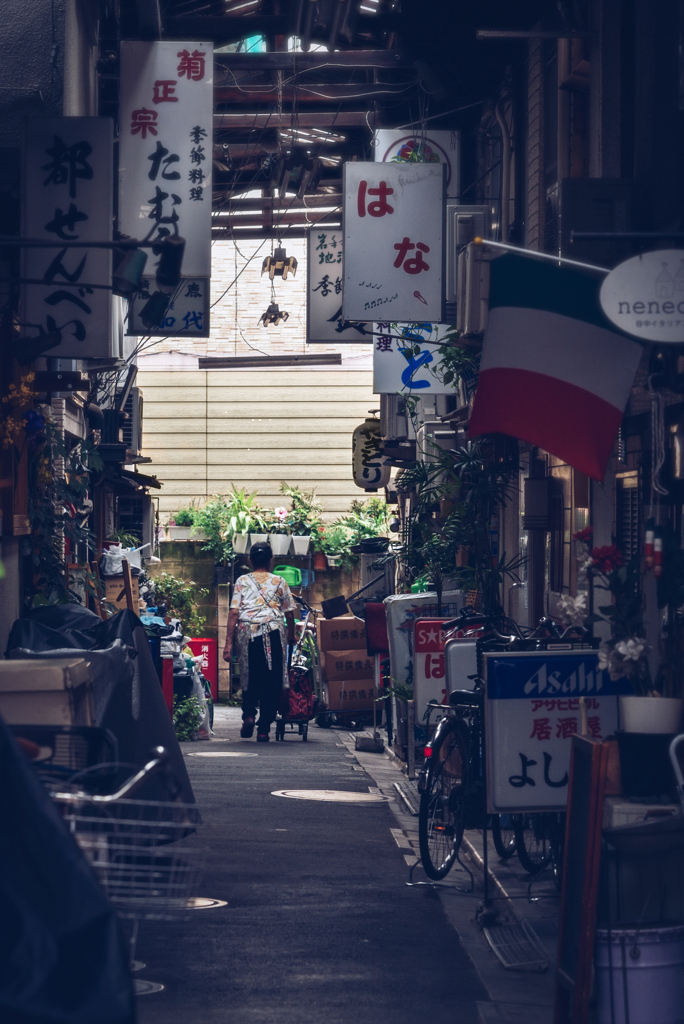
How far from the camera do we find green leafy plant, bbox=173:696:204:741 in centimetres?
1579

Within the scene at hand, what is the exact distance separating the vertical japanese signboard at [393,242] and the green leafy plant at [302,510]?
12783 mm

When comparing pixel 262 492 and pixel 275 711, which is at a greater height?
pixel 262 492

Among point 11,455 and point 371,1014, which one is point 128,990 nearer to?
point 371,1014

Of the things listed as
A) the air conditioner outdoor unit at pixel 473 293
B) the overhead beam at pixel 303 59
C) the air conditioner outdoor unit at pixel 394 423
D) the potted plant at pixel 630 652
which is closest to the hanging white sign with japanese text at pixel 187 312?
the overhead beam at pixel 303 59

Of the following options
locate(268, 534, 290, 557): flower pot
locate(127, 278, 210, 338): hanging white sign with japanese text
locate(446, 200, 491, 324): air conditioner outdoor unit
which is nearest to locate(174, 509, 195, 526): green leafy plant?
locate(268, 534, 290, 557): flower pot

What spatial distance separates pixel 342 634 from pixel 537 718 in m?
10.5

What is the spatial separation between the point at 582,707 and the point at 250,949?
2.26 m

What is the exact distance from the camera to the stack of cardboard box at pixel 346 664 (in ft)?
56.1

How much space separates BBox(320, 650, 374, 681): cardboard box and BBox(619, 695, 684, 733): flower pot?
11481mm

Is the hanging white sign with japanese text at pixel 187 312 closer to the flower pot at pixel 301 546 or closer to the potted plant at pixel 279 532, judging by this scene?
the potted plant at pixel 279 532

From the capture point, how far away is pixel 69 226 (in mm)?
8875

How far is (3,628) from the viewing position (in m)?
10.4

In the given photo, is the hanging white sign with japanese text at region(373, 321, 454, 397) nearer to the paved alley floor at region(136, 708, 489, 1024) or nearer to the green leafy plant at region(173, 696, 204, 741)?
the green leafy plant at region(173, 696, 204, 741)

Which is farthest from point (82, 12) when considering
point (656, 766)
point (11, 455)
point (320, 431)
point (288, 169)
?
point (320, 431)
